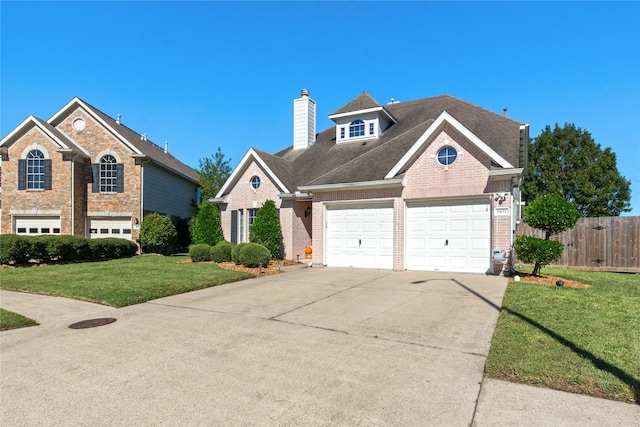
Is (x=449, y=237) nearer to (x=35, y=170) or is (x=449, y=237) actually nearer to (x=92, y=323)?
(x=92, y=323)

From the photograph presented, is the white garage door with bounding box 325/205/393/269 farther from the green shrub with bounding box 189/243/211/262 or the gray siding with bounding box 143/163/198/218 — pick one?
the gray siding with bounding box 143/163/198/218

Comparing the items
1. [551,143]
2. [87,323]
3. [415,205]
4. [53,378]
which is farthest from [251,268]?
[551,143]

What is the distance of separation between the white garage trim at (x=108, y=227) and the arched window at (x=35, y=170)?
3354 mm

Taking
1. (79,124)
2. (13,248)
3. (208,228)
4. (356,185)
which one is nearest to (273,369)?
(356,185)

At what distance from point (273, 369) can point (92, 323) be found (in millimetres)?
4130

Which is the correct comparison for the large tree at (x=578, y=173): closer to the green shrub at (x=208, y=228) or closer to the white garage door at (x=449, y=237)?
the white garage door at (x=449, y=237)

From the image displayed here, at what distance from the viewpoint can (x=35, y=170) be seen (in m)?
21.5

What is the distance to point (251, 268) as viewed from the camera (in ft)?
44.9

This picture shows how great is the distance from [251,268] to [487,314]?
893 cm

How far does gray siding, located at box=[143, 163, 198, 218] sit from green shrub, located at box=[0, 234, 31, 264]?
796 cm

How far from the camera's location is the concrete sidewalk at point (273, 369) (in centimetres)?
334

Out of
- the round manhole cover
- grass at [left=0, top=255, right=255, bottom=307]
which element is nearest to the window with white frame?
grass at [left=0, top=255, right=255, bottom=307]

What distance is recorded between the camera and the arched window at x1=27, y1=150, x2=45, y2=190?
2139 cm

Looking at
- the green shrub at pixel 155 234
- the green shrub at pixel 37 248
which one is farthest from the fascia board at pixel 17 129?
the green shrub at pixel 37 248
